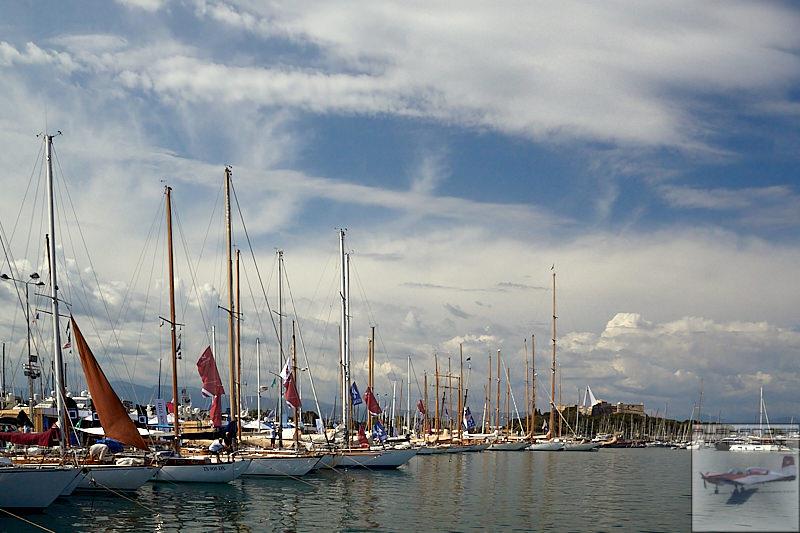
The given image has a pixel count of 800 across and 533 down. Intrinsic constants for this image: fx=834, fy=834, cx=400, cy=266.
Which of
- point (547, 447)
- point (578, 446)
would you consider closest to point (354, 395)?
point (547, 447)

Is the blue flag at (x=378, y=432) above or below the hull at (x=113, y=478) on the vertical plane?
below

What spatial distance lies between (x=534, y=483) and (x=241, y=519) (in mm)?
29915

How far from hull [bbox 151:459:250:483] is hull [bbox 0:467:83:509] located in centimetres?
1146

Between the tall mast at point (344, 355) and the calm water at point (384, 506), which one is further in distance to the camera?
the tall mast at point (344, 355)

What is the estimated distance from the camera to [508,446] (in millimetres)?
126250

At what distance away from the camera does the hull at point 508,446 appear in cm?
12458

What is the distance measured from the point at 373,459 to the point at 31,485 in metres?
35.8

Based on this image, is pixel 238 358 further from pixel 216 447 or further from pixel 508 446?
pixel 508 446

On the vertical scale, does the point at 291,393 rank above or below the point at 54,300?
below

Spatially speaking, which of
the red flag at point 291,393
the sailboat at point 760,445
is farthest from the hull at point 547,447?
the sailboat at point 760,445

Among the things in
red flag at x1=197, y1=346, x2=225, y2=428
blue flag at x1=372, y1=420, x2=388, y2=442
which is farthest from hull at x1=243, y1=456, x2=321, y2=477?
blue flag at x1=372, y1=420, x2=388, y2=442

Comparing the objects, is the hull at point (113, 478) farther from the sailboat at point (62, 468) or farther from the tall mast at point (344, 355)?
the tall mast at point (344, 355)

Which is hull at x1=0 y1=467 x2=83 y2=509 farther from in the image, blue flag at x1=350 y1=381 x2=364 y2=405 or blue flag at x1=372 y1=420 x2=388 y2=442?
blue flag at x1=372 y1=420 x2=388 y2=442

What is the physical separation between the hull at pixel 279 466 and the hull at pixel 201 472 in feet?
18.9
